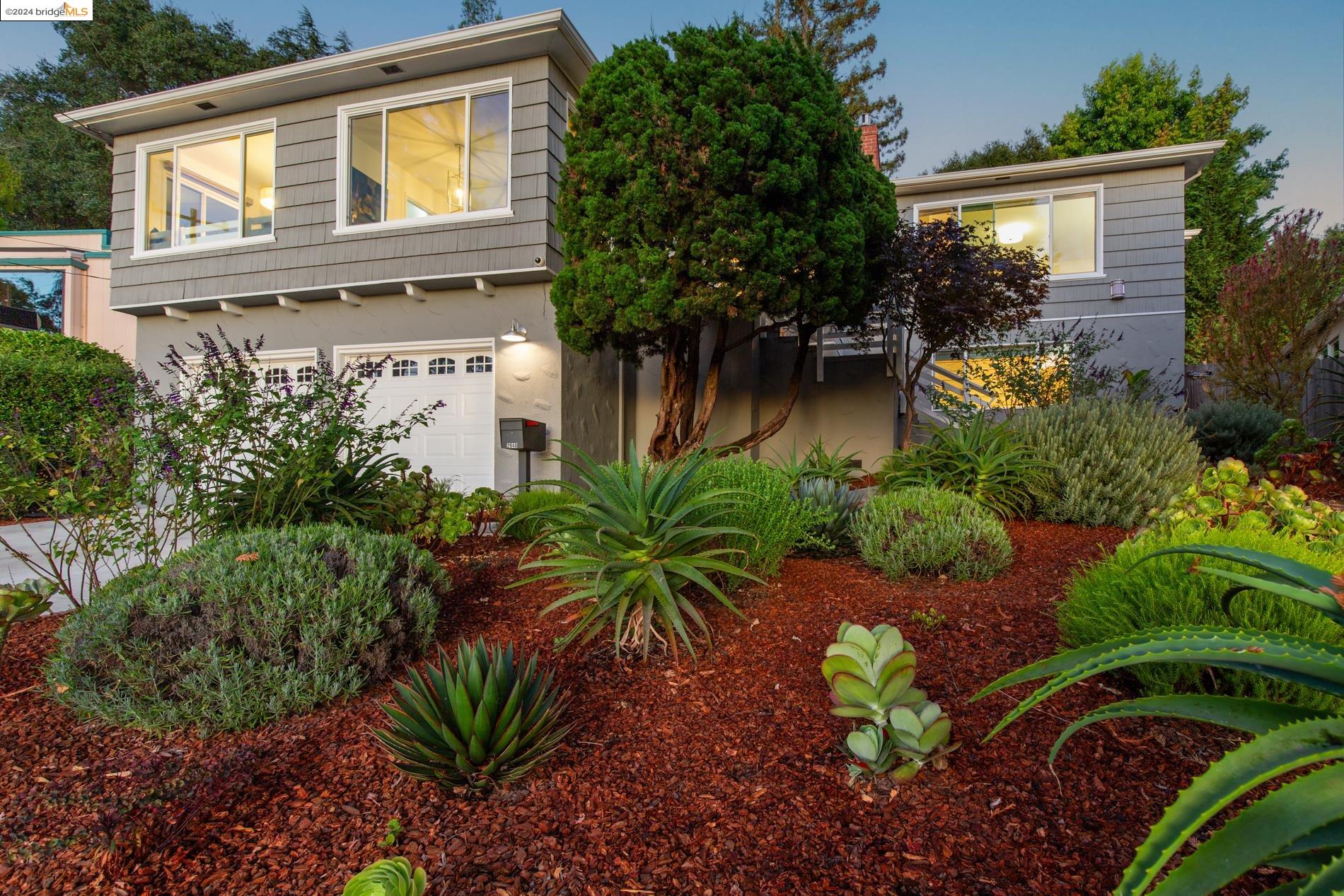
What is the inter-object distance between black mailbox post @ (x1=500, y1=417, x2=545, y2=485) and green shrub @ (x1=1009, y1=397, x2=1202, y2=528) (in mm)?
4952

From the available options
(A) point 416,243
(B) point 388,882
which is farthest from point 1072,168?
(B) point 388,882

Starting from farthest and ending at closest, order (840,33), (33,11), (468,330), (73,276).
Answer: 1. (840,33)
2. (73,276)
3. (33,11)
4. (468,330)

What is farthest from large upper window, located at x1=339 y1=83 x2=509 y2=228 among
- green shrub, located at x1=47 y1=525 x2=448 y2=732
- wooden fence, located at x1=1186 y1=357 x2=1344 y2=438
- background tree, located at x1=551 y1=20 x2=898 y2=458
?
wooden fence, located at x1=1186 y1=357 x2=1344 y2=438

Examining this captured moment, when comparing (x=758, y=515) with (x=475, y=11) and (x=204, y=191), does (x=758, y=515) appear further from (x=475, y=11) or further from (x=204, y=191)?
(x=475, y=11)

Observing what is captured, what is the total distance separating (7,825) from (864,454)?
878 centimetres

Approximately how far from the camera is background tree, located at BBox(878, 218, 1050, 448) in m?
7.59

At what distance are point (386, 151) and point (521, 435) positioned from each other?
438 centimetres

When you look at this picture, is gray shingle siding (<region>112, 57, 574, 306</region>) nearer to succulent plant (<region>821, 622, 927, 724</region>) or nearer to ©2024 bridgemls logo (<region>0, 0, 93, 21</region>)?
©2024 bridgemls logo (<region>0, 0, 93, 21</region>)


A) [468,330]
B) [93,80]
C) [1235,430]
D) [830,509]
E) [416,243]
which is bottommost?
[830,509]

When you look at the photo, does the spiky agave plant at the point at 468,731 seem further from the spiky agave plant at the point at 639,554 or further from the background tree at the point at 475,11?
the background tree at the point at 475,11

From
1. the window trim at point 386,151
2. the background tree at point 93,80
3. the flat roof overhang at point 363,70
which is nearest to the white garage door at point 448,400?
the window trim at point 386,151

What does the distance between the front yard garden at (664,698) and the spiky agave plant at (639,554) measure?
23mm

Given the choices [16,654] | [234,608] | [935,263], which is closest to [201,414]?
[16,654]

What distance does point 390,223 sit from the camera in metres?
8.12
